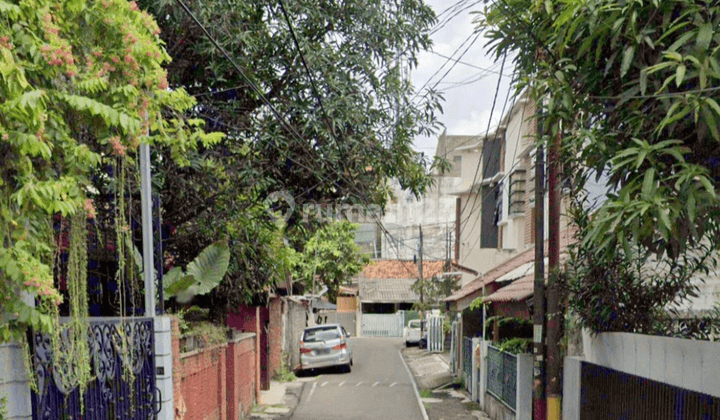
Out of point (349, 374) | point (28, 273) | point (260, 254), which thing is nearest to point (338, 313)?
point (349, 374)

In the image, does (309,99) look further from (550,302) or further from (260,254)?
(550,302)

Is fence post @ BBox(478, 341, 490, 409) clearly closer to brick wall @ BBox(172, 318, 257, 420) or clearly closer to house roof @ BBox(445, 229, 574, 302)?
house roof @ BBox(445, 229, 574, 302)

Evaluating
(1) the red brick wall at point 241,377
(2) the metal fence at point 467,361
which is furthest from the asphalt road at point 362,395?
(2) the metal fence at point 467,361

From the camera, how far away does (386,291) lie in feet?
189

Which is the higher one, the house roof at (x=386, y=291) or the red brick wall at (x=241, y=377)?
the red brick wall at (x=241, y=377)

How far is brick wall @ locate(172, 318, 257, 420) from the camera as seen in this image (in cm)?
988

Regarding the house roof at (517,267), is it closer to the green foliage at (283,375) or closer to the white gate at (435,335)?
the green foliage at (283,375)

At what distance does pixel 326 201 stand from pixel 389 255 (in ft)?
185

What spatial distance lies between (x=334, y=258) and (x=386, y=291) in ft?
61.0

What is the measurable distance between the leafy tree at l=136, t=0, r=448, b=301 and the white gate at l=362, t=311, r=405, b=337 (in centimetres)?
4377

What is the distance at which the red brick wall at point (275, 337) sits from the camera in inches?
912

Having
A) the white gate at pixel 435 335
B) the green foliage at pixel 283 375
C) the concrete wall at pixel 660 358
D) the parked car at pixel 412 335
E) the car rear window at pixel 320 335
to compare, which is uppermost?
the concrete wall at pixel 660 358

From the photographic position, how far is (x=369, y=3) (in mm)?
12188

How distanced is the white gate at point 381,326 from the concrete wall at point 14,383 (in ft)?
166
